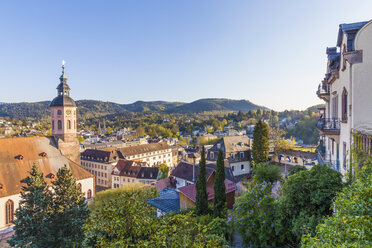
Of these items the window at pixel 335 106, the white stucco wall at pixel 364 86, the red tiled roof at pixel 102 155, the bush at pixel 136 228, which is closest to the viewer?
the bush at pixel 136 228

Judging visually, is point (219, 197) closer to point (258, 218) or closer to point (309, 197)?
point (258, 218)

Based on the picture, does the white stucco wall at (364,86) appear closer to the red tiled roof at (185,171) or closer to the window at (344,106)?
the window at (344,106)

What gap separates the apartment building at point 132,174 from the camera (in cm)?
4356

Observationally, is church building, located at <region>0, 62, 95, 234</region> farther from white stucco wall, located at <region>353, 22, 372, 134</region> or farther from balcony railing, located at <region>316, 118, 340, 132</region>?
white stucco wall, located at <region>353, 22, 372, 134</region>

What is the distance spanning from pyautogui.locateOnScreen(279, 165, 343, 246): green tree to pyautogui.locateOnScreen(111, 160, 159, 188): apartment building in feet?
123

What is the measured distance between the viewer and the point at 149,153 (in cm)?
6794

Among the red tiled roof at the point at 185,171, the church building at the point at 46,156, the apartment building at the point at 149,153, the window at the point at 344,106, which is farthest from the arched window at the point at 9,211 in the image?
the apartment building at the point at 149,153

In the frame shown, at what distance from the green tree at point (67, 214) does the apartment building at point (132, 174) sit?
2536 centimetres

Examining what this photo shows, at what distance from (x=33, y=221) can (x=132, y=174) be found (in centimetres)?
3060

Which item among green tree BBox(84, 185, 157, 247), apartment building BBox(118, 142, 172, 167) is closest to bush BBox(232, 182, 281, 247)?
green tree BBox(84, 185, 157, 247)

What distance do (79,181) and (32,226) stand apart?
43.3 ft

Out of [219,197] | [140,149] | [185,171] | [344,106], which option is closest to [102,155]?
[140,149]

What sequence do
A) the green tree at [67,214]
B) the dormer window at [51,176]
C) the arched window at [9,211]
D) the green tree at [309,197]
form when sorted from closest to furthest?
the green tree at [309,197], the green tree at [67,214], the arched window at [9,211], the dormer window at [51,176]

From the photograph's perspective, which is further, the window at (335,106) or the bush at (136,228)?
the window at (335,106)
